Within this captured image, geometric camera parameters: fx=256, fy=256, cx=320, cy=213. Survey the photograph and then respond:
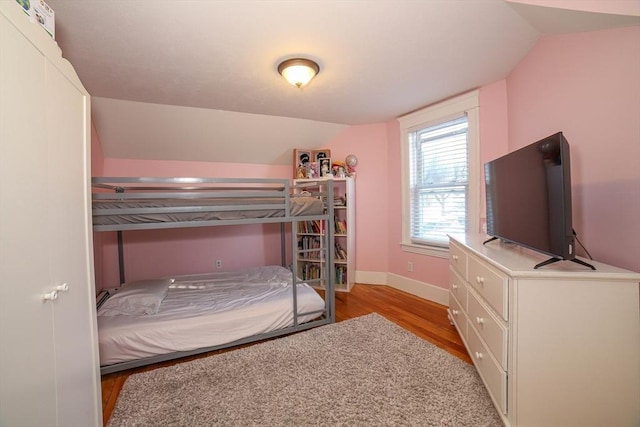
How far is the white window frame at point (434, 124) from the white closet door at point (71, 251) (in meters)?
3.02

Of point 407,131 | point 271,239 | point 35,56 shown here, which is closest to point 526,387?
point 35,56

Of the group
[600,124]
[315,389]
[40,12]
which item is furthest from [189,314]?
[600,124]

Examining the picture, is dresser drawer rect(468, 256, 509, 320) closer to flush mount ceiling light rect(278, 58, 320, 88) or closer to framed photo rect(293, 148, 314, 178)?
flush mount ceiling light rect(278, 58, 320, 88)

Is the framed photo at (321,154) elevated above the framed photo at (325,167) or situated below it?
above

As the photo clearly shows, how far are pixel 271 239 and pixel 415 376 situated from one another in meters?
2.72

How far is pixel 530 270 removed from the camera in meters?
1.20

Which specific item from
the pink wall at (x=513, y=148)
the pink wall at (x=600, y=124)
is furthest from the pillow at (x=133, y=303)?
the pink wall at (x=600, y=124)

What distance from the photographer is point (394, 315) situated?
2662 millimetres

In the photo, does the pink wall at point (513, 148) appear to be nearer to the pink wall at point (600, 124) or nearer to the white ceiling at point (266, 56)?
the pink wall at point (600, 124)

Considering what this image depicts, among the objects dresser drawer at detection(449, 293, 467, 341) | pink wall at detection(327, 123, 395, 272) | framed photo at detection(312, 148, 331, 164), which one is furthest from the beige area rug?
framed photo at detection(312, 148, 331, 164)

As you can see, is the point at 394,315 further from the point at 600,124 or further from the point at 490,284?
the point at 600,124

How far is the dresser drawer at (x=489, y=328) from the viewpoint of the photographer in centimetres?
128

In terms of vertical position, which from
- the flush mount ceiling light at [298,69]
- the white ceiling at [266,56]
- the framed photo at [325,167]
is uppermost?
the white ceiling at [266,56]

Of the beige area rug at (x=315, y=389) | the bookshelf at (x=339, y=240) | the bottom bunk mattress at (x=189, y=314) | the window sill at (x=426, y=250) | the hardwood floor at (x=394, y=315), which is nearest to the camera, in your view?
the beige area rug at (x=315, y=389)
